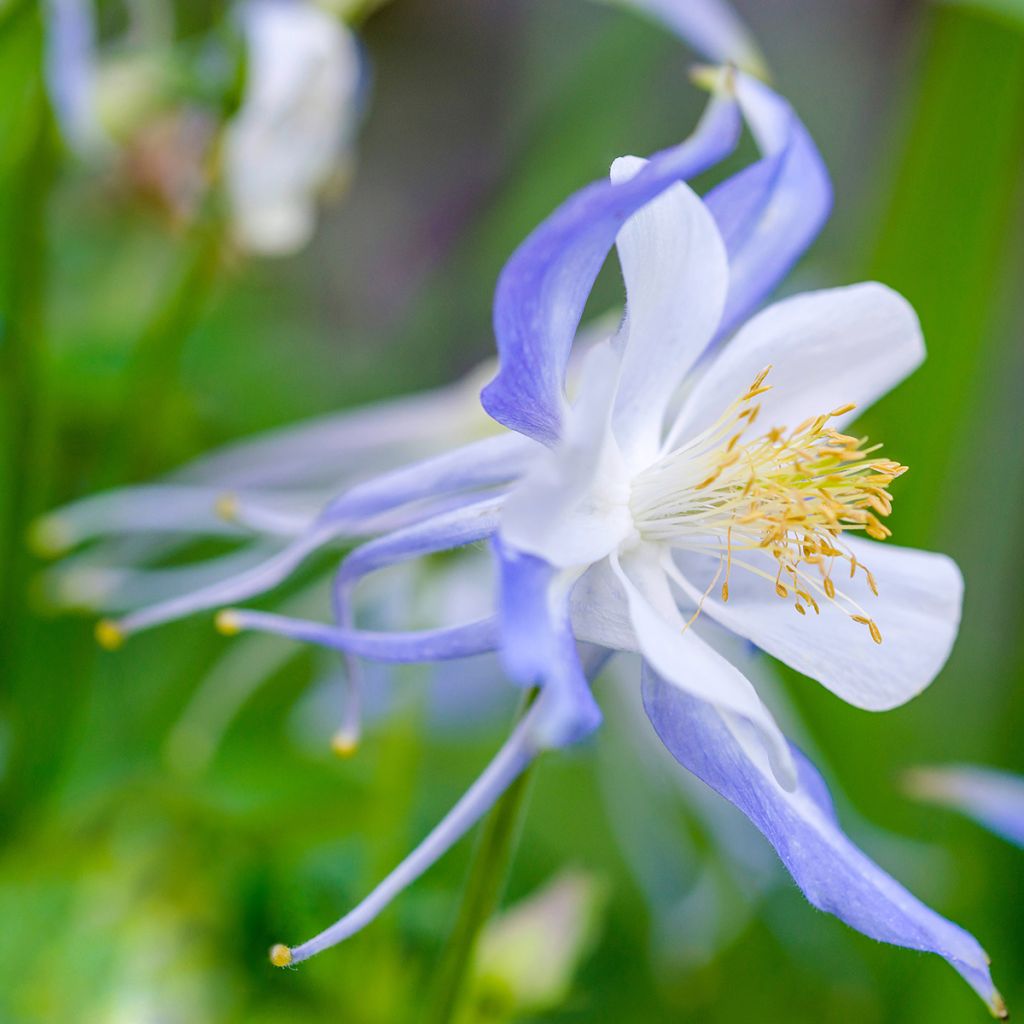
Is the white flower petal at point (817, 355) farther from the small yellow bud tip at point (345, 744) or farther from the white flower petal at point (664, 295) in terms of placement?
the small yellow bud tip at point (345, 744)

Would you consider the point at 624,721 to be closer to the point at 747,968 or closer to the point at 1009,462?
the point at 747,968

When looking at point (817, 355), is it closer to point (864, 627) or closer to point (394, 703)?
point (864, 627)

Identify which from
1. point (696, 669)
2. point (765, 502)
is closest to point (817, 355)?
point (765, 502)

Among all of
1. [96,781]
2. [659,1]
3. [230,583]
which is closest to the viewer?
[230,583]

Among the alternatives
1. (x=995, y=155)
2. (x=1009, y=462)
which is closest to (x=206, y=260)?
(x=995, y=155)

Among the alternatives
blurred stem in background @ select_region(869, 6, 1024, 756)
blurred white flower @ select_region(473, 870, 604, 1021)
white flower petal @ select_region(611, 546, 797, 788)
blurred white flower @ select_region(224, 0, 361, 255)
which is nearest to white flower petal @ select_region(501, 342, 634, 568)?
white flower petal @ select_region(611, 546, 797, 788)

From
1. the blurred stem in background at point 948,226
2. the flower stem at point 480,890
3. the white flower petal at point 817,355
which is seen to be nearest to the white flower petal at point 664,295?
the white flower petal at point 817,355

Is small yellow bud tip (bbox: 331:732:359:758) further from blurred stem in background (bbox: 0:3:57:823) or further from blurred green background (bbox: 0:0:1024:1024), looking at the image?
blurred stem in background (bbox: 0:3:57:823)
